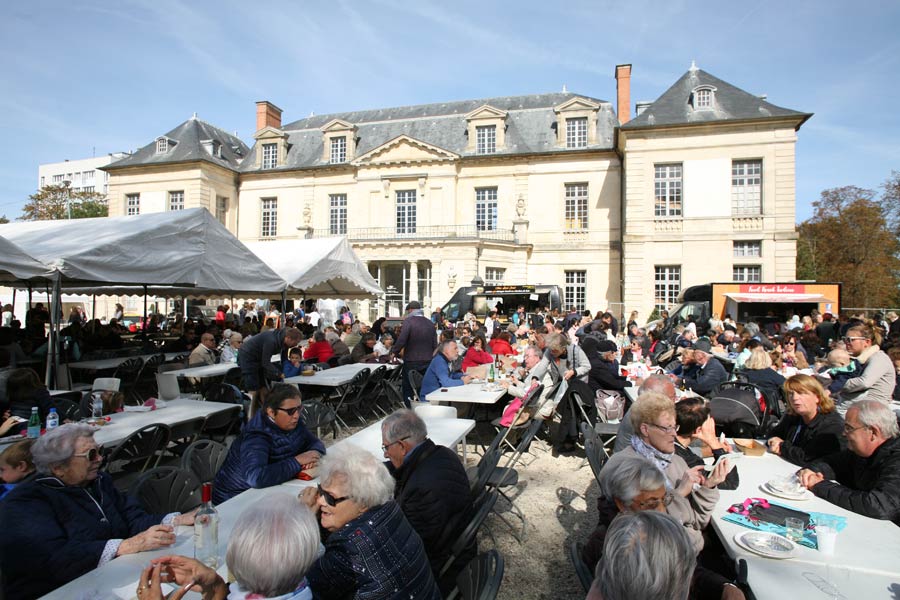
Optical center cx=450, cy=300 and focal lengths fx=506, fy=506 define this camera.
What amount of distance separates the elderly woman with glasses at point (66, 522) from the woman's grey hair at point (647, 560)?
1.99m

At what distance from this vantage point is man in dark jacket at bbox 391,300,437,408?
313 inches

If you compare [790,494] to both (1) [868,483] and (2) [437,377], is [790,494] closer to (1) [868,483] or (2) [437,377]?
(1) [868,483]

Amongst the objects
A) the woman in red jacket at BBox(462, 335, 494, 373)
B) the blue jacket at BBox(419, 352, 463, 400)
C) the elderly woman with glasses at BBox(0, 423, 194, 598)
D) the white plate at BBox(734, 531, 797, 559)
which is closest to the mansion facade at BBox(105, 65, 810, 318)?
the woman in red jacket at BBox(462, 335, 494, 373)

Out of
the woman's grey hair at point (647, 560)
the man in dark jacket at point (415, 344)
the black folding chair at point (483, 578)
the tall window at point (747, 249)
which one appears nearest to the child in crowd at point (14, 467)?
the black folding chair at point (483, 578)

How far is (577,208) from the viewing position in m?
27.4

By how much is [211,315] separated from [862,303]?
3854cm

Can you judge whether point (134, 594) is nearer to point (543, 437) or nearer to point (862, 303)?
point (543, 437)

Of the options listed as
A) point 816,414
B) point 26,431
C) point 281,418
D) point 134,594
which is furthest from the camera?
point 26,431

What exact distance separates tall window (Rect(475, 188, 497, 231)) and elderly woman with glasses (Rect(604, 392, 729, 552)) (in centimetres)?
2550

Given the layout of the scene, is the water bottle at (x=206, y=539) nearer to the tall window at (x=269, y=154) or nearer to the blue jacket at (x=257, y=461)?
the blue jacket at (x=257, y=461)

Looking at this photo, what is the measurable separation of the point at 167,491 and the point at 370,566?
71.4 inches

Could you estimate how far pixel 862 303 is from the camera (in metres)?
31.1

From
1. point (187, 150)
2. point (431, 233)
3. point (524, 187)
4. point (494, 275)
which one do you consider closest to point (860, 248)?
point (524, 187)

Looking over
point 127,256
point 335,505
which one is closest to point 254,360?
point 127,256
